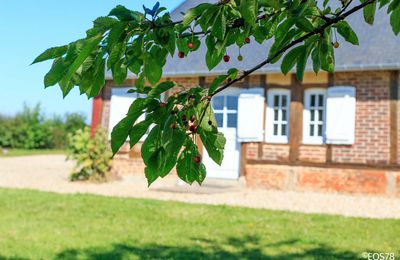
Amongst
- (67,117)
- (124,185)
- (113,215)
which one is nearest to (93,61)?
(113,215)

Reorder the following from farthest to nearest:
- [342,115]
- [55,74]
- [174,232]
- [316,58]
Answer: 1. [342,115]
2. [174,232]
3. [316,58]
4. [55,74]

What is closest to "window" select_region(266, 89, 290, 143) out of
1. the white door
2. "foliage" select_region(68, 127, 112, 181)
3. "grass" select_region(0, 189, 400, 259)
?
the white door

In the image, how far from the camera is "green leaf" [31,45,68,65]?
53.2 inches

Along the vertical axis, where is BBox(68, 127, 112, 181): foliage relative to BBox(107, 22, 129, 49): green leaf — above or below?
below

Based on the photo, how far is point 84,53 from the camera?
122 cm

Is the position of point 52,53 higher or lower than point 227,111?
lower

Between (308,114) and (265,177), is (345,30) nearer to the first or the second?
(308,114)

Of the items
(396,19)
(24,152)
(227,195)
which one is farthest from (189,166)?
(24,152)

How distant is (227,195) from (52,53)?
A: 877cm

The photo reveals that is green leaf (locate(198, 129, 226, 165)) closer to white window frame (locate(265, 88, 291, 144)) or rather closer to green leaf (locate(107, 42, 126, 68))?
green leaf (locate(107, 42, 126, 68))

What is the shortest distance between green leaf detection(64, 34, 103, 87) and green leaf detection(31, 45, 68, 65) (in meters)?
0.09

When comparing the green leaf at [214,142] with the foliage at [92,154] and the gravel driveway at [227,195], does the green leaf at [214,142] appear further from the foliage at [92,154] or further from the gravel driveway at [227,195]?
the foliage at [92,154]

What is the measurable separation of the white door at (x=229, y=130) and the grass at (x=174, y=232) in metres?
3.65

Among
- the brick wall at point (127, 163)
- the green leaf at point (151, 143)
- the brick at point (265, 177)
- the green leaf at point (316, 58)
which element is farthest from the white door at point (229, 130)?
the green leaf at point (151, 143)
